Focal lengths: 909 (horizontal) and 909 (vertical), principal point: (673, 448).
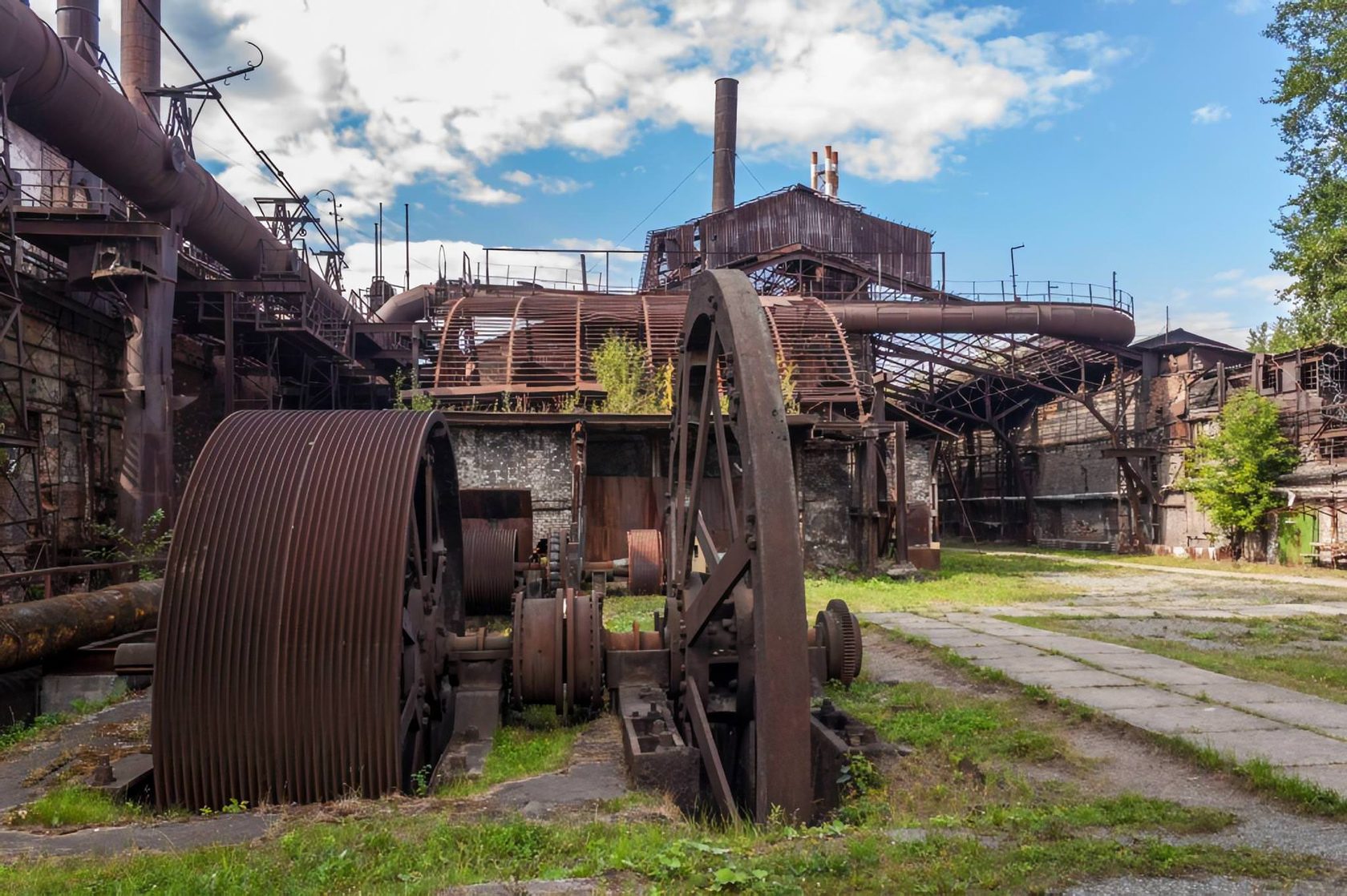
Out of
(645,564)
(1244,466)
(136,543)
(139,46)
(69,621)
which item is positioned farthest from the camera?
(1244,466)

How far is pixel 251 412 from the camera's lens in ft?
19.1

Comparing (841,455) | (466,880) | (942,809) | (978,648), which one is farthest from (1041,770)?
(841,455)

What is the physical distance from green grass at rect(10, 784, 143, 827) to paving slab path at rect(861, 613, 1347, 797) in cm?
583

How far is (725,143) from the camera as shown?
35531mm

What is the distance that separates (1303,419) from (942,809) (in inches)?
897

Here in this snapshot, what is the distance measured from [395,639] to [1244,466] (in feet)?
78.8

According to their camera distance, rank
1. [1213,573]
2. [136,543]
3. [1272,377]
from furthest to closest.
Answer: [1272,377]
[1213,573]
[136,543]

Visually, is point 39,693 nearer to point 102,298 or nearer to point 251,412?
point 251,412

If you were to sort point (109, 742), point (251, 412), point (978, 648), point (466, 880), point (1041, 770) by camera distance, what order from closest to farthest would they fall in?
1. point (466, 880)
2. point (1041, 770)
3. point (251, 412)
4. point (109, 742)
5. point (978, 648)

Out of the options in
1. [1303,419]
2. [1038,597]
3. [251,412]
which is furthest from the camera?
[1303,419]

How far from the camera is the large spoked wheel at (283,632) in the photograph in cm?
462

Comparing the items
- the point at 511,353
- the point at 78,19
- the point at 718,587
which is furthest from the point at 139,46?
the point at 718,587

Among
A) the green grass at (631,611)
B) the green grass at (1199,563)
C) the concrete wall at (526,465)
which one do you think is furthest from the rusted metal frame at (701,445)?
the green grass at (1199,563)

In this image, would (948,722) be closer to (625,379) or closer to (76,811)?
(76,811)
